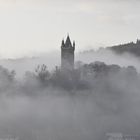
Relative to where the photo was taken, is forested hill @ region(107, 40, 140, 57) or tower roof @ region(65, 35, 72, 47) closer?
tower roof @ region(65, 35, 72, 47)

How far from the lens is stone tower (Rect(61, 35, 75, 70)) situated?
395 ft

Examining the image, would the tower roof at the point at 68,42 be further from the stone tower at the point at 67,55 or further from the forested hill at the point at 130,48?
the forested hill at the point at 130,48

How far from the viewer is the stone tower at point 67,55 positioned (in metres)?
120

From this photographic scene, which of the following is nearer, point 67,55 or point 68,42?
point 67,55

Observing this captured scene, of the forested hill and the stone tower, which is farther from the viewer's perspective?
the forested hill

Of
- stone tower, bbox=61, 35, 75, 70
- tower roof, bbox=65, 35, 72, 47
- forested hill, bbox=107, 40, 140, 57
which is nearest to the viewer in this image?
stone tower, bbox=61, 35, 75, 70

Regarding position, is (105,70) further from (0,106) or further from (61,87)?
(0,106)

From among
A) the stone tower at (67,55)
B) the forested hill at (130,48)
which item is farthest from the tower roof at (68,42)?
the forested hill at (130,48)

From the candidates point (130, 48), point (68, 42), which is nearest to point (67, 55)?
point (68, 42)

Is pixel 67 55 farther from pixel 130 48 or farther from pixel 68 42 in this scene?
pixel 130 48

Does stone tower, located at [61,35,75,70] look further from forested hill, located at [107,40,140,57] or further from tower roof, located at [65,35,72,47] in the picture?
forested hill, located at [107,40,140,57]

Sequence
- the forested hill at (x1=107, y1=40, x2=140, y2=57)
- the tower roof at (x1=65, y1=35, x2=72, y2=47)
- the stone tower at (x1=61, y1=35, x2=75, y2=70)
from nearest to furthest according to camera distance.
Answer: the stone tower at (x1=61, y1=35, x2=75, y2=70), the tower roof at (x1=65, y1=35, x2=72, y2=47), the forested hill at (x1=107, y1=40, x2=140, y2=57)

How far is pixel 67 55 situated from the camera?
12288cm

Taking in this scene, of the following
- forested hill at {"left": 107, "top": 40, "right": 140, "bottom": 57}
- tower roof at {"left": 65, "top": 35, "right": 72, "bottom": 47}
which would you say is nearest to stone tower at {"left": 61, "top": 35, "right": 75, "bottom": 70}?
tower roof at {"left": 65, "top": 35, "right": 72, "bottom": 47}
